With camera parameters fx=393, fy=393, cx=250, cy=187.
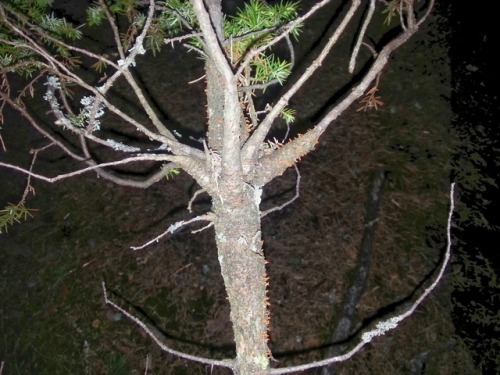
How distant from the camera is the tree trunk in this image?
1375 millimetres

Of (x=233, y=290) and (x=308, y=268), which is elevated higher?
(x=233, y=290)

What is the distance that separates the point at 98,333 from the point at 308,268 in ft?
5.91

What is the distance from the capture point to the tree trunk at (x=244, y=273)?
4.51 ft

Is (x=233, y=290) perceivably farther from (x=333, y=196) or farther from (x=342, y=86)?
(x=342, y=86)

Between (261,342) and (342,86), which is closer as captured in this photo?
(261,342)

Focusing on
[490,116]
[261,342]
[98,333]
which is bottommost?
[98,333]

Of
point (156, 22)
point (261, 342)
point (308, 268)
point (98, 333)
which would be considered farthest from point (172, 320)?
point (156, 22)

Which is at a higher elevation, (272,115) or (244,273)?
(272,115)

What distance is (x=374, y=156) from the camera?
3.81m

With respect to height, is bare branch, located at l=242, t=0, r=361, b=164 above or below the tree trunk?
above

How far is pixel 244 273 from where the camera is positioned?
1.37 m

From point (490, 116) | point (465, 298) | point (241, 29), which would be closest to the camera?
point (241, 29)

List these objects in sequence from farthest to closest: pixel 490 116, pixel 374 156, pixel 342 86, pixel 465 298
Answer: pixel 342 86
pixel 374 156
pixel 490 116
pixel 465 298

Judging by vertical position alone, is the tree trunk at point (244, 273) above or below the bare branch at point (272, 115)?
below
